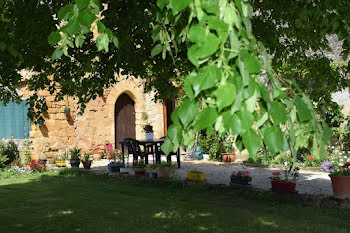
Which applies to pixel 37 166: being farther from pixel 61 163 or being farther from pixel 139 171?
pixel 139 171

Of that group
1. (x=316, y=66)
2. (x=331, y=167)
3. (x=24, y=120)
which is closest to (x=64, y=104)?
(x=24, y=120)

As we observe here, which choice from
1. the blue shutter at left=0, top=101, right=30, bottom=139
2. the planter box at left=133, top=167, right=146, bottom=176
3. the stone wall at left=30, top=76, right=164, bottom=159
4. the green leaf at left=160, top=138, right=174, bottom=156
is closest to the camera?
the green leaf at left=160, top=138, right=174, bottom=156

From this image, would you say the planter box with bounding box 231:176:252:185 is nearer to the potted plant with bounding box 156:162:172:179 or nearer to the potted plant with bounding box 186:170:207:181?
the potted plant with bounding box 186:170:207:181

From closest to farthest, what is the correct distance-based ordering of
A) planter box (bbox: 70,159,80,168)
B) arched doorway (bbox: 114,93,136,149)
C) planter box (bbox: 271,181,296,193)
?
planter box (bbox: 271,181,296,193), planter box (bbox: 70,159,80,168), arched doorway (bbox: 114,93,136,149)

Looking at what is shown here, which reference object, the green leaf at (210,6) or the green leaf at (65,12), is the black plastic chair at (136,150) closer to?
the green leaf at (65,12)

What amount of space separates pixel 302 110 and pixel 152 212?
402 cm

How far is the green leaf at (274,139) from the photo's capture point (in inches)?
48.6

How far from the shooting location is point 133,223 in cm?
450

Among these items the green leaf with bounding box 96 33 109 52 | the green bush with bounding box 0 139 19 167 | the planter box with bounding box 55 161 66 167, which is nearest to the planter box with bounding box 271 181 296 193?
the green leaf with bounding box 96 33 109 52

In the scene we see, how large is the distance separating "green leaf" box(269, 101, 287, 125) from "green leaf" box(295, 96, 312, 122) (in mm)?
89

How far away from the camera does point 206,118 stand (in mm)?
1238

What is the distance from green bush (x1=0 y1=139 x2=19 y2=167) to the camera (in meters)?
10.7

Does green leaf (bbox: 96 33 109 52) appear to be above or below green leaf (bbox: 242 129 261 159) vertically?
above

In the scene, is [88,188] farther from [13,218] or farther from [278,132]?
[278,132]
